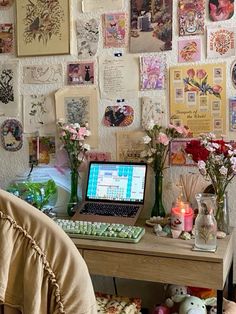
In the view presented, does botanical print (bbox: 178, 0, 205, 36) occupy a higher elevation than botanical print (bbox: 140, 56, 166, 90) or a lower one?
higher

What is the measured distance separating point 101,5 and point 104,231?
111 cm

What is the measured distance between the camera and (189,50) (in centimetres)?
182

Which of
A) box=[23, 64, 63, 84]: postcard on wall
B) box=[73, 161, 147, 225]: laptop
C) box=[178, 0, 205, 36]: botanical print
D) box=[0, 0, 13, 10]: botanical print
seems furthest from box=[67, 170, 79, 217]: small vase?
box=[0, 0, 13, 10]: botanical print

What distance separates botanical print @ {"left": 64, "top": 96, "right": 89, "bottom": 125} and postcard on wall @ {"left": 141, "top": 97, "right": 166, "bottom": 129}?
30cm

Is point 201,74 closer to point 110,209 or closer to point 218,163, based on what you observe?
point 218,163

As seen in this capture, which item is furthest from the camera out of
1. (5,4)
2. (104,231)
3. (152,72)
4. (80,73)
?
(5,4)

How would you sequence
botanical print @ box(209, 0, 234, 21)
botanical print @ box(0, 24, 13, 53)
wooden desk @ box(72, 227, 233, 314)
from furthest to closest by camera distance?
botanical print @ box(0, 24, 13, 53) < botanical print @ box(209, 0, 234, 21) < wooden desk @ box(72, 227, 233, 314)

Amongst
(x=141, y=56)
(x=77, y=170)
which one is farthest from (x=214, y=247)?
(x=141, y=56)

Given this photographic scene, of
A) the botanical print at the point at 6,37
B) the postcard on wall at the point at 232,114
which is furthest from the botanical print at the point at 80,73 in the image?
the postcard on wall at the point at 232,114

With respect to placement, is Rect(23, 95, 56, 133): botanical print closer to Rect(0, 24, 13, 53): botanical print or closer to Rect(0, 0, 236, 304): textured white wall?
Rect(0, 0, 236, 304): textured white wall

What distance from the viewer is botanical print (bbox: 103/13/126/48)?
1.90 meters

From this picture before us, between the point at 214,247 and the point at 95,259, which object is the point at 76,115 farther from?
the point at 214,247

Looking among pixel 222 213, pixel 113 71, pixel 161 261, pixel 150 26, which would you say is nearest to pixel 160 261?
pixel 161 261

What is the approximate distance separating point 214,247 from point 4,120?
1310 millimetres
